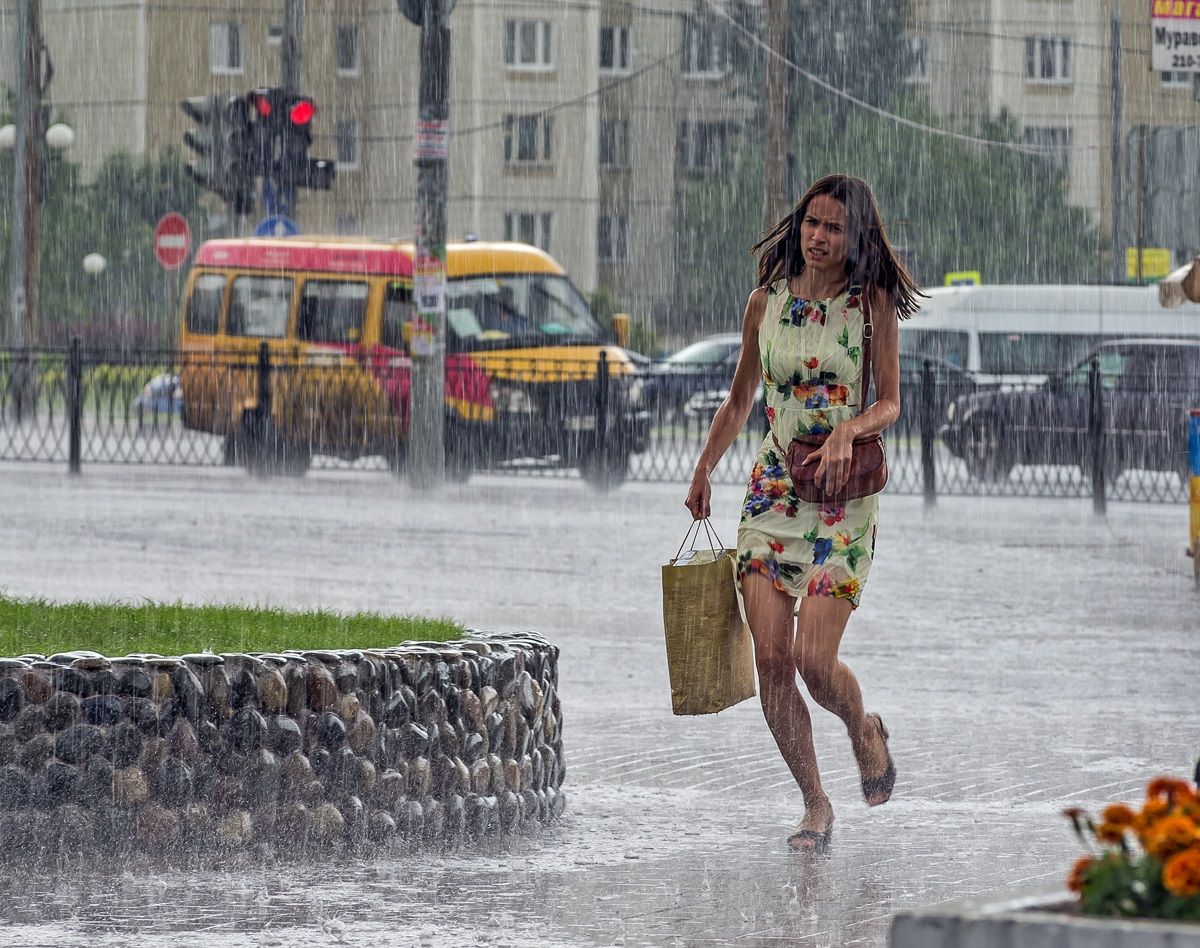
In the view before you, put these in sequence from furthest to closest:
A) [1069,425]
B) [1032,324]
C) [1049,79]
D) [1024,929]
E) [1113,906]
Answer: [1049,79] → [1032,324] → [1069,425] → [1113,906] → [1024,929]

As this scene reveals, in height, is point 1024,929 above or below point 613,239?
below

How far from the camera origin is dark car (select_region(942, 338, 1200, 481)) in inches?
912

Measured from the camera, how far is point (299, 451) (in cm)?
2367

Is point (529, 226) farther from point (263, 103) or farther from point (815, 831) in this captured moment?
point (815, 831)

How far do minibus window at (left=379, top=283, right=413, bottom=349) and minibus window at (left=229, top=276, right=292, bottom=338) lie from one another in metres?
1.21

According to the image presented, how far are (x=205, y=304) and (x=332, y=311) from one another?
1.75 m

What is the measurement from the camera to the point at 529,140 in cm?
6969

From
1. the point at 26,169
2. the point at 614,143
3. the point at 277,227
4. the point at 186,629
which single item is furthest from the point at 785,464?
the point at 614,143

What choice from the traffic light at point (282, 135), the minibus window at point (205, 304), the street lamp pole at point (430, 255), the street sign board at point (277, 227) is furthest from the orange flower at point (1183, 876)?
the minibus window at point (205, 304)

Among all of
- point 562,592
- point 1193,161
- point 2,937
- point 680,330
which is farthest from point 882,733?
point 680,330

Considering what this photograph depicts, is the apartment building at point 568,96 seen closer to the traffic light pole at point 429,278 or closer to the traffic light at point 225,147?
the traffic light at point 225,147

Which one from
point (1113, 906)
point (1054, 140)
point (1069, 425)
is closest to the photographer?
point (1113, 906)

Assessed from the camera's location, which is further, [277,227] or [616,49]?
[616,49]

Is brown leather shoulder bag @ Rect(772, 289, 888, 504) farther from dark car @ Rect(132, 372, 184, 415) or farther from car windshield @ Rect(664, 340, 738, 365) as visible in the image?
car windshield @ Rect(664, 340, 738, 365)
